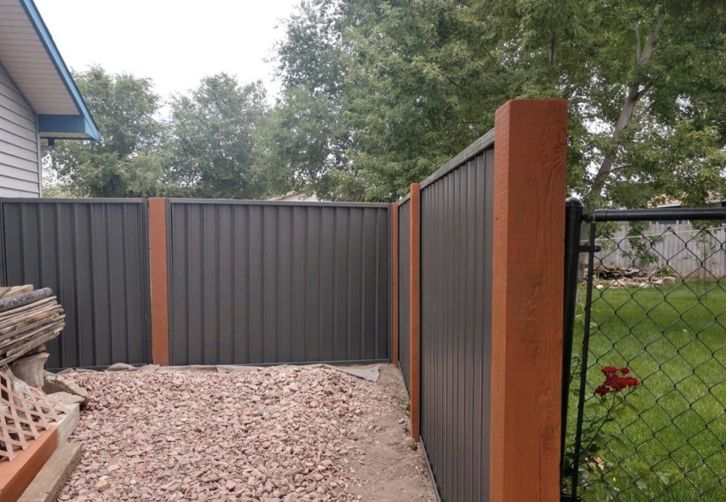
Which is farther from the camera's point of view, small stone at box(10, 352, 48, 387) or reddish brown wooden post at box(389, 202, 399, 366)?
reddish brown wooden post at box(389, 202, 399, 366)

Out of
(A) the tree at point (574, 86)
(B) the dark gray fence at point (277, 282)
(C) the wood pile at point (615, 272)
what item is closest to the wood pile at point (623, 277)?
(C) the wood pile at point (615, 272)

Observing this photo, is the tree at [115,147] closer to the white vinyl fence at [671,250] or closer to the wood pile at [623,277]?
the white vinyl fence at [671,250]

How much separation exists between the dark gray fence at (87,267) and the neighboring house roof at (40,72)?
166cm

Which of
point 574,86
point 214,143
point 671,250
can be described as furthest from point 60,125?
point 214,143

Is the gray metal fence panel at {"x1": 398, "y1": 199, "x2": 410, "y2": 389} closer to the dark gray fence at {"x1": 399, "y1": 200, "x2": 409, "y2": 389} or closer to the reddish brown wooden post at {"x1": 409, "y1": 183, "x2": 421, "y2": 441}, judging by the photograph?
the dark gray fence at {"x1": 399, "y1": 200, "x2": 409, "y2": 389}

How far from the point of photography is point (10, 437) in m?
2.38

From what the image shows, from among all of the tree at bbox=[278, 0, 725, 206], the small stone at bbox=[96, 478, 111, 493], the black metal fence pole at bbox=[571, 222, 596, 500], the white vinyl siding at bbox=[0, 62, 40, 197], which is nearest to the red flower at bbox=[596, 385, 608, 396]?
the black metal fence pole at bbox=[571, 222, 596, 500]

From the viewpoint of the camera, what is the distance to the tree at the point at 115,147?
58.3ft

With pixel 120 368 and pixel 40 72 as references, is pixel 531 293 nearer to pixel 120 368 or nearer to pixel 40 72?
pixel 120 368

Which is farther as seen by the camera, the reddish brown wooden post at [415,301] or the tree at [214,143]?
the tree at [214,143]

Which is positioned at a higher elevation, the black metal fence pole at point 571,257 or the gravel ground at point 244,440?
the black metal fence pole at point 571,257

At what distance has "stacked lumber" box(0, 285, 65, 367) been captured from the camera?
2.77m

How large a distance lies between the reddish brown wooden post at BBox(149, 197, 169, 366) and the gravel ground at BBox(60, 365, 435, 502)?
492 millimetres

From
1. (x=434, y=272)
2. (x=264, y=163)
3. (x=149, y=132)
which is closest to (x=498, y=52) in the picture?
(x=434, y=272)
